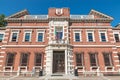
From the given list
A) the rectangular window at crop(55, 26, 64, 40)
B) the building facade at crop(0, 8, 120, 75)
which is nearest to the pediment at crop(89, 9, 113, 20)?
the building facade at crop(0, 8, 120, 75)

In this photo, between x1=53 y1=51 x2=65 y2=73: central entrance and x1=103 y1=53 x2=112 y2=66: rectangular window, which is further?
x1=103 y1=53 x2=112 y2=66: rectangular window

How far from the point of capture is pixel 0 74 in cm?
2008

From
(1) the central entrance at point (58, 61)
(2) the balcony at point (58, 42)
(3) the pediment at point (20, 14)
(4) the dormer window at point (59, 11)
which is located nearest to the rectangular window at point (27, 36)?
(3) the pediment at point (20, 14)

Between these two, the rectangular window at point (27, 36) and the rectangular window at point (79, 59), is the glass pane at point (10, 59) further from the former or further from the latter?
the rectangular window at point (79, 59)

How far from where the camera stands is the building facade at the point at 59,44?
20469 mm

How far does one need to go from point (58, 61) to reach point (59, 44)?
2.75 meters

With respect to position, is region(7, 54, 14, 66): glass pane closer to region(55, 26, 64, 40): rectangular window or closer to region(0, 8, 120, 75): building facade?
region(0, 8, 120, 75): building facade

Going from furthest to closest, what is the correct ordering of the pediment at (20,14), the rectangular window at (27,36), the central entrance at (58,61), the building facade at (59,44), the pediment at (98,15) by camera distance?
the pediment at (20,14) < the pediment at (98,15) < the rectangular window at (27,36) < the central entrance at (58,61) < the building facade at (59,44)

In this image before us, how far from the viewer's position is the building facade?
20.5 m

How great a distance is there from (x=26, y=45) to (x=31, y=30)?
277 cm

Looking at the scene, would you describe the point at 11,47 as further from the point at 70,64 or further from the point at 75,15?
the point at 75,15

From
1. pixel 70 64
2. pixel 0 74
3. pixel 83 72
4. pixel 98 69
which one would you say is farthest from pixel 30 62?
pixel 98 69

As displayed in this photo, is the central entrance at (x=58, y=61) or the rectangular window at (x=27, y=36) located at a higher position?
the rectangular window at (x=27, y=36)

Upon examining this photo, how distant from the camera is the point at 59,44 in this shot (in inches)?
811
